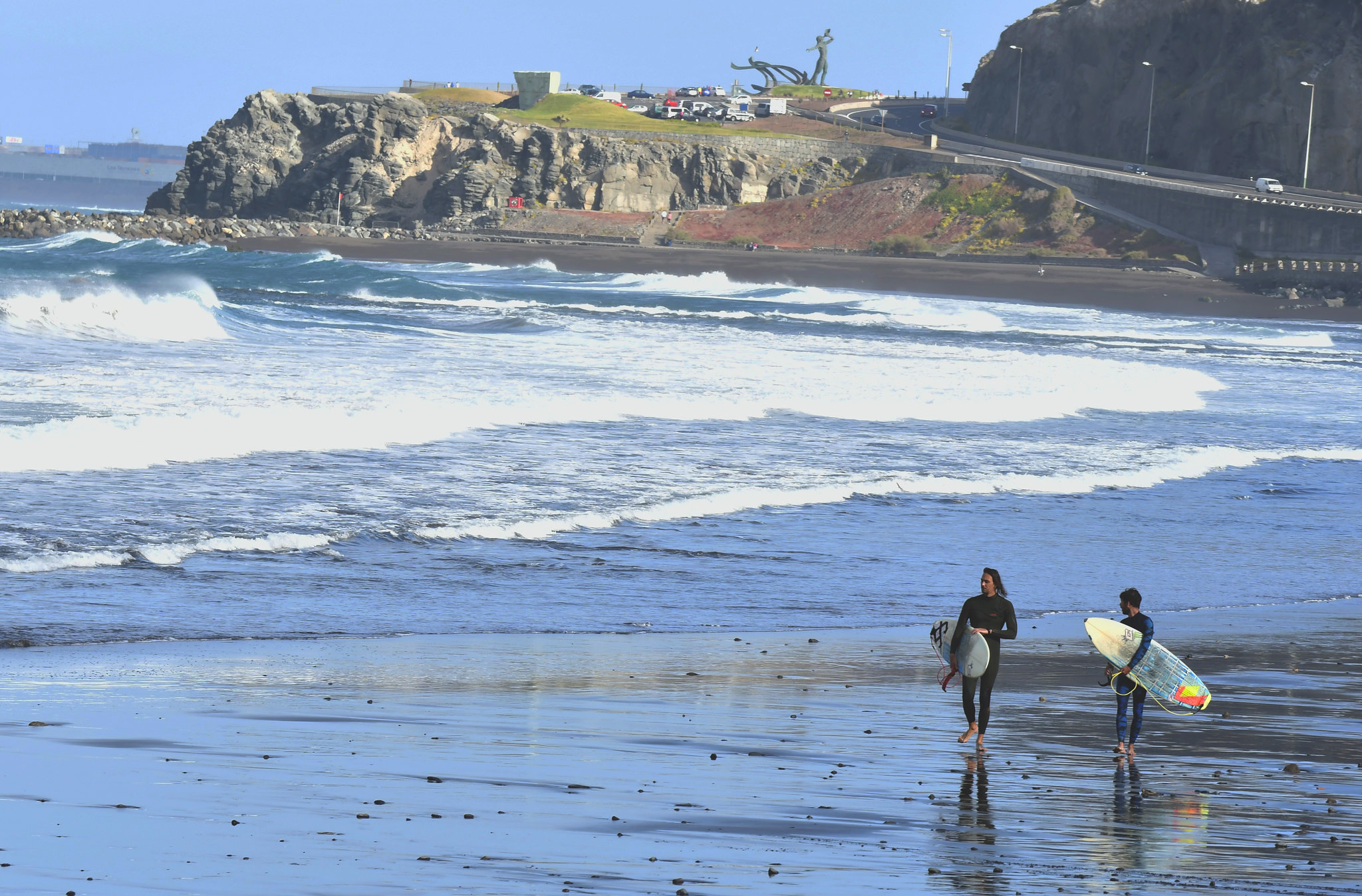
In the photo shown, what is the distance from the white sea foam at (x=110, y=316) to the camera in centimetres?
3416

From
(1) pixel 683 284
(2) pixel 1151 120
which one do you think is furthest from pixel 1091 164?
(1) pixel 683 284

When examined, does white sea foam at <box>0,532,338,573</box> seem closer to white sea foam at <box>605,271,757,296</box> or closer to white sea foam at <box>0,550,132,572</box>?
white sea foam at <box>0,550,132,572</box>

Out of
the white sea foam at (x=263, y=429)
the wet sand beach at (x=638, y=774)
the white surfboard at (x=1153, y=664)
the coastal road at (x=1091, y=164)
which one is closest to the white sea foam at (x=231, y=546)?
the wet sand beach at (x=638, y=774)

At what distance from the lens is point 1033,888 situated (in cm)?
572

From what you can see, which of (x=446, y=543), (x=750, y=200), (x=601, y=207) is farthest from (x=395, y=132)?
(x=446, y=543)

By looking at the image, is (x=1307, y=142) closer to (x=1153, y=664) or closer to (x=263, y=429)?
(x=263, y=429)

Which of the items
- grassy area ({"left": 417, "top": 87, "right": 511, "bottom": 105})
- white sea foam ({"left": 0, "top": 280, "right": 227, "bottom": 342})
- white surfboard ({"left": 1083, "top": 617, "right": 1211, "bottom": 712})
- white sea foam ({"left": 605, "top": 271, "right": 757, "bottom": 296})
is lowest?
white surfboard ({"left": 1083, "top": 617, "right": 1211, "bottom": 712})

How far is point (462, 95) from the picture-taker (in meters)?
127

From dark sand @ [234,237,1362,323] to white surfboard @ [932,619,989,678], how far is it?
214 ft

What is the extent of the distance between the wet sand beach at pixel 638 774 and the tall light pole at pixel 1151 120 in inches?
3689

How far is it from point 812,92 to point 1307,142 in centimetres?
6443

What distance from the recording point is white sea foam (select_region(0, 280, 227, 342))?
3416 centimetres

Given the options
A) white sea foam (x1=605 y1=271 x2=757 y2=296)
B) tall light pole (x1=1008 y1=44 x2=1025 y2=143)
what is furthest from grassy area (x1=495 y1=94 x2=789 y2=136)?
white sea foam (x1=605 y1=271 x2=757 y2=296)

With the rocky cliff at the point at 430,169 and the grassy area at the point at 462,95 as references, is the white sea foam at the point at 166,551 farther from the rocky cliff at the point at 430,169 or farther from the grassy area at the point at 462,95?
the grassy area at the point at 462,95
